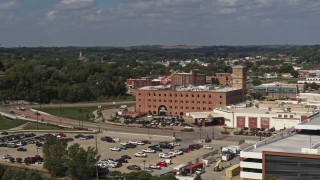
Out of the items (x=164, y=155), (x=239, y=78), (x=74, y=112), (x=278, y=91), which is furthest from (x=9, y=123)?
(x=278, y=91)

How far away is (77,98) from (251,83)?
36.4m

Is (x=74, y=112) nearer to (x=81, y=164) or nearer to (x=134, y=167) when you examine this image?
(x=134, y=167)

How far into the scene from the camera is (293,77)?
4695 inches

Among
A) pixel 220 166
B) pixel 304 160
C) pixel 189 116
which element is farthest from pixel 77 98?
pixel 304 160

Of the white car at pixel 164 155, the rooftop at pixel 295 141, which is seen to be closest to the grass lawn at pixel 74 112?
the white car at pixel 164 155

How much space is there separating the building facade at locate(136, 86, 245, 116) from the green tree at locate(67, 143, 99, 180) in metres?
30.3

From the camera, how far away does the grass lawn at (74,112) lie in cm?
6308

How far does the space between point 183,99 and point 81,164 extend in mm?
31940

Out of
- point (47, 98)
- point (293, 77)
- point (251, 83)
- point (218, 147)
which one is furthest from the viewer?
point (293, 77)

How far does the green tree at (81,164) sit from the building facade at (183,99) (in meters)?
30.3

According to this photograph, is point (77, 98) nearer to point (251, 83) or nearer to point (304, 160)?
point (251, 83)

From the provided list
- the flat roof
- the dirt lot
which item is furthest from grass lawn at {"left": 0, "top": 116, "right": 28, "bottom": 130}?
the flat roof

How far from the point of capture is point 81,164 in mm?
33031

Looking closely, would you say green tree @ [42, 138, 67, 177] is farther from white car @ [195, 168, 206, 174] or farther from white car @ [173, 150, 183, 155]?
white car @ [173, 150, 183, 155]
